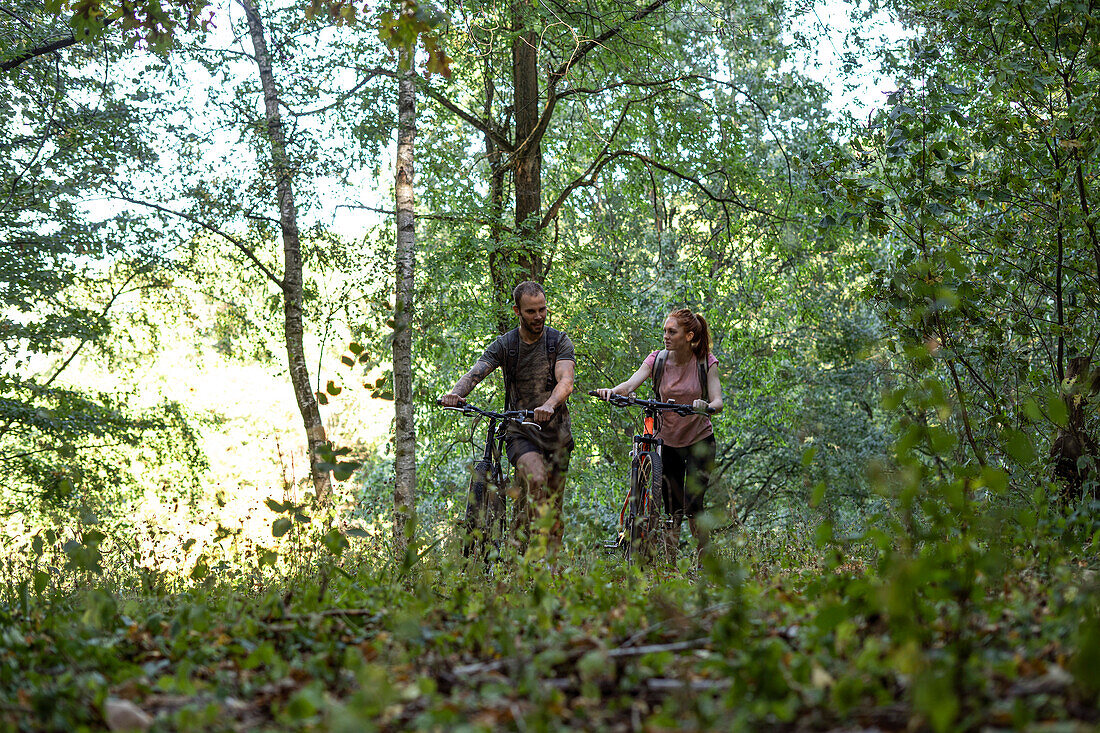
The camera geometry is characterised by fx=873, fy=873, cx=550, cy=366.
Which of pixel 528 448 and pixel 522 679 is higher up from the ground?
pixel 528 448

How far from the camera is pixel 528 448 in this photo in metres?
6.85

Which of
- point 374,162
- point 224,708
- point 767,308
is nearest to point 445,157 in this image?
point 374,162

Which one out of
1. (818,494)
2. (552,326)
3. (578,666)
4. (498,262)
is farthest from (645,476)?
(552,326)

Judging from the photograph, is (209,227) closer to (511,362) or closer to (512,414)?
(511,362)

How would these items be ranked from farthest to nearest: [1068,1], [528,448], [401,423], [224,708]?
[401,423], [528,448], [1068,1], [224,708]

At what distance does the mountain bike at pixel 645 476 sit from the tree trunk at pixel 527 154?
5.64 meters

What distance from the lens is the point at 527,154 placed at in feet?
42.3

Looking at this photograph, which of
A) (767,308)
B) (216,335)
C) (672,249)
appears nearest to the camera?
(216,335)

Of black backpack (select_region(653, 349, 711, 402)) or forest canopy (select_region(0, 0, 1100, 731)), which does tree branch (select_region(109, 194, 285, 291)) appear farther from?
black backpack (select_region(653, 349, 711, 402))

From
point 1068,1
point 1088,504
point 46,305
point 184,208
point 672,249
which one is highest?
point 672,249

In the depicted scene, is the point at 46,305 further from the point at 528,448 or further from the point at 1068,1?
the point at 1068,1

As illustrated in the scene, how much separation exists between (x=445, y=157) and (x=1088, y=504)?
1141 centimetres

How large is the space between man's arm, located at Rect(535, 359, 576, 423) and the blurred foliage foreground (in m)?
2.53

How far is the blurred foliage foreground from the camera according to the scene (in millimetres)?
2045
